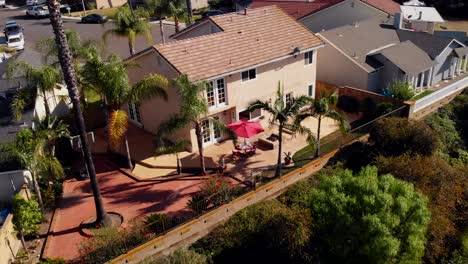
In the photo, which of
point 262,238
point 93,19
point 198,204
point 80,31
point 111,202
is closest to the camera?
point 262,238

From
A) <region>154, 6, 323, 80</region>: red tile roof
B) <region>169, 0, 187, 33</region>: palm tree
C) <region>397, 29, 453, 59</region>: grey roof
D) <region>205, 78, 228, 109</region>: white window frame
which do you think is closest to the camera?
<region>154, 6, 323, 80</region>: red tile roof

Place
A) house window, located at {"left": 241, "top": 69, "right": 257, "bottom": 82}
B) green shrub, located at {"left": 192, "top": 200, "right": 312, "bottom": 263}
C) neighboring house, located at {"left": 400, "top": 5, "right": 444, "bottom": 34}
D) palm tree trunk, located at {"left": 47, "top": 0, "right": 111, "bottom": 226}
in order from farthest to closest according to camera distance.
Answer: neighboring house, located at {"left": 400, "top": 5, "right": 444, "bottom": 34} → house window, located at {"left": 241, "top": 69, "right": 257, "bottom": 82} → green shrub, located at {"left": 192, "top": 200, "right": 312, "bottom": 263} → palm tree trunk, located at {"left": 47, "top": 0, "right": 111, "bottom": 226}

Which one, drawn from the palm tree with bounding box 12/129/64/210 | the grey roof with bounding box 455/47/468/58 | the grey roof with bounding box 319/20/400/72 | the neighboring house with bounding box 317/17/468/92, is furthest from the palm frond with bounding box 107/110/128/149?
the grey roof with bounding box 455/47/468/58

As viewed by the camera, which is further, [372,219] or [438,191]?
[438,191]

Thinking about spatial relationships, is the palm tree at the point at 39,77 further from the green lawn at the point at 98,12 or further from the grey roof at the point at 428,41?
the green lawn at the point at 98,12

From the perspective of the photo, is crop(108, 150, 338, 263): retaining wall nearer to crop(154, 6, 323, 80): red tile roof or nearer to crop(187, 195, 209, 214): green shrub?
crop(187, 195, 209, 214): green shrub

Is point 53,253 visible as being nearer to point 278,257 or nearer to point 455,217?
point 278,257

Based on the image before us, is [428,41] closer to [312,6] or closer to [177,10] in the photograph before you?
[312,6]

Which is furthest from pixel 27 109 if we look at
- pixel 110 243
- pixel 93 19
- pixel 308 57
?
pixel 93 19
